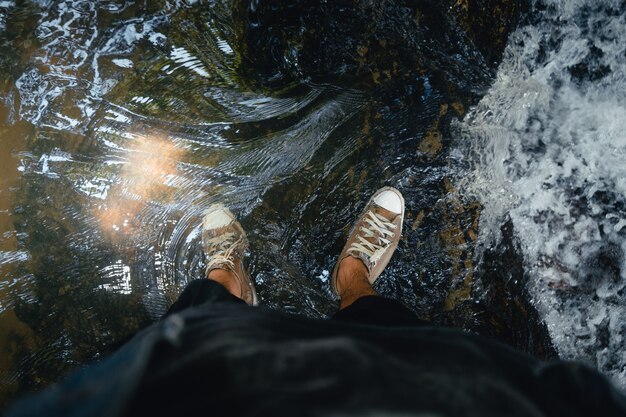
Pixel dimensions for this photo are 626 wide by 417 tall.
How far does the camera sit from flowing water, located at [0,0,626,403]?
1.92 meters

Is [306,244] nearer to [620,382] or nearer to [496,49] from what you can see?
[496,49]

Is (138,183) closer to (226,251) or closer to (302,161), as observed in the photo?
(226,251)

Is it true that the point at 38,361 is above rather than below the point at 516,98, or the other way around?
below

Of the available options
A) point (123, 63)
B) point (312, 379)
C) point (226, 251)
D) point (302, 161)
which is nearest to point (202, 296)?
point (226, 251)

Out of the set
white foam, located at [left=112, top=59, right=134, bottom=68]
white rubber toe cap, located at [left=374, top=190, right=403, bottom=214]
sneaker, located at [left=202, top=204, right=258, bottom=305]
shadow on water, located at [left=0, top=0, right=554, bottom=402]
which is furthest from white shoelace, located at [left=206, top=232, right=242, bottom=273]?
white foam, located at [left=112, top=59, right=134, bottom=68]

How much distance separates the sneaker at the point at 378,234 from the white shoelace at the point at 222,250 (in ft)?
1.77

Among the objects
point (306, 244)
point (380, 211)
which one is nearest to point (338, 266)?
point (306, 244)

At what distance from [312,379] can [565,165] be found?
1813mm

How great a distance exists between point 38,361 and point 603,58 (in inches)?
128

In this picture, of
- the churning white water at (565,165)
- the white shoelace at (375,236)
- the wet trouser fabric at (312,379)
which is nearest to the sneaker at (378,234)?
the white shoelace at (375,236)

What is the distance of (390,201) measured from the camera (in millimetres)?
2010

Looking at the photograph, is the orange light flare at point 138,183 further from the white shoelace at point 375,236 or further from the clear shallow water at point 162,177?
the white shoelace at point 375,236

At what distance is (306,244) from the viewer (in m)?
2.06

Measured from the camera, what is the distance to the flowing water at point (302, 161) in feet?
6.30
